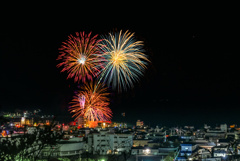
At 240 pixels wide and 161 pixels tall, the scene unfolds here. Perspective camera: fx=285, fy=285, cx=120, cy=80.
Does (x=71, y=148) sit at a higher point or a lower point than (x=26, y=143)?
lower

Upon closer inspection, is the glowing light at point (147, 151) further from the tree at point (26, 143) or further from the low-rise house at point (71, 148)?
the tree at point (26, 143)

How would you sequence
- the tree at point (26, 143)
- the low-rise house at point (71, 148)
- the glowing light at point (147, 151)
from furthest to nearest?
the glowing light at point (147, 151)
the low-rise house at point (71, 148)
the tree at point (26, 143)

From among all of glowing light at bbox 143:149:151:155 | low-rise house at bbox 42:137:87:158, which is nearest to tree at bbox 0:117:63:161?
low-rise house at bbox 42:137:87:158

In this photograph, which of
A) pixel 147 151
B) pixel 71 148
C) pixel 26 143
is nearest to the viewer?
pixel 26 143

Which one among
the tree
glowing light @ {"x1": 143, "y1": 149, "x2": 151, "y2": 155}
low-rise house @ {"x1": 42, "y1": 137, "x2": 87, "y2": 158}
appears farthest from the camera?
glowing light @ {"x1": 143, "y1": 149, "x2": 151, "y2": 155}

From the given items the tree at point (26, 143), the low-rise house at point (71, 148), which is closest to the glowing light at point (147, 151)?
the low-rise house at point (71, 148)

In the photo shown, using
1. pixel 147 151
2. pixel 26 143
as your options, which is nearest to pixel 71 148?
pixel 147 151

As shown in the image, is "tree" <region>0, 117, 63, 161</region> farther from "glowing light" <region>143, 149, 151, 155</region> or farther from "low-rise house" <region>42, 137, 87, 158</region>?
"glowing light" <region>143, 149, 151, 155</region>

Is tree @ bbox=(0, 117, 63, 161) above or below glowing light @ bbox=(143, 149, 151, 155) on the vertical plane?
above

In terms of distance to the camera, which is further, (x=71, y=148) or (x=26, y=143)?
(x=71, y=148)

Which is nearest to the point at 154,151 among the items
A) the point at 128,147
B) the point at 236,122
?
the point at 128,147

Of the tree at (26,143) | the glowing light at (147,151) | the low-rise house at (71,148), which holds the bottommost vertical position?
the glowing light at (147,151)

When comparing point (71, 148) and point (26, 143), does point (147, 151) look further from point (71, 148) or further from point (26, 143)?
point (26, 143)

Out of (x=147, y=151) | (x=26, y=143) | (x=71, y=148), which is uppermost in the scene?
(x=26, y=143)
